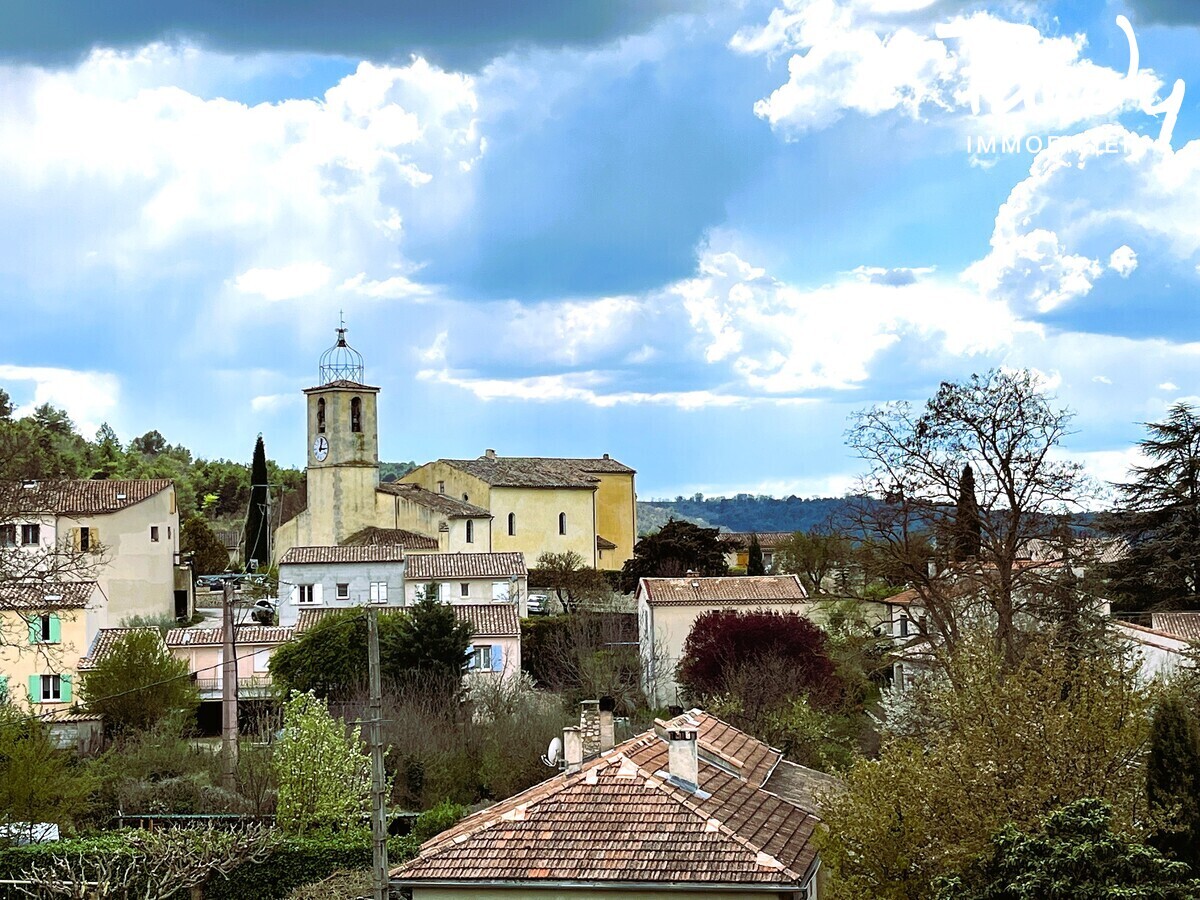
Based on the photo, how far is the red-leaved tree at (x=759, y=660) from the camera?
127 ft

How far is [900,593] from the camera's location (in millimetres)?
56531

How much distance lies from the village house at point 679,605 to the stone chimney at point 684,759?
2599cm

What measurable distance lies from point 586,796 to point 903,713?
43.5 feet

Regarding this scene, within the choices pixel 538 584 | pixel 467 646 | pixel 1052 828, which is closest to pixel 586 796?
pixel 1052 828

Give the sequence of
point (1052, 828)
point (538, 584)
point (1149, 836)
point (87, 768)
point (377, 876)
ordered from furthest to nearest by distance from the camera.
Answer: point (538, 584) → point (87, 768) → point (377, 876) → point (1149, 836) → point (1052, 828)

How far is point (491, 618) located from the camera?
47688 mm

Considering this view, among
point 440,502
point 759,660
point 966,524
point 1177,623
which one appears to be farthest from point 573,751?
point 440,502

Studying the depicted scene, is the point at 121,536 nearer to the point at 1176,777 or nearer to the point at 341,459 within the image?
the point at 341,459

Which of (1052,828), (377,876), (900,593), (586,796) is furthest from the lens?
(900,593)

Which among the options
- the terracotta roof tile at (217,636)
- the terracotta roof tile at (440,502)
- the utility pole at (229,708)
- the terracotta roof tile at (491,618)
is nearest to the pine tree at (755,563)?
the terracotta roof tile at (440,502)

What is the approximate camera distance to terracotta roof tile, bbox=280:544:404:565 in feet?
186

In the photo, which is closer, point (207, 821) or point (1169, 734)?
point (1169, 734)

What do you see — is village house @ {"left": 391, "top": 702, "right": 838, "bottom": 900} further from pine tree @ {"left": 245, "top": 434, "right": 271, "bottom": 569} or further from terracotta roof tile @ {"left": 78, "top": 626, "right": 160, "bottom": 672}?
pine tree @ {"left": 245, "top": 434, "right": 271, "bottom": 569}

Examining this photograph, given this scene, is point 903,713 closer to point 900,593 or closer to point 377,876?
point 377,876
